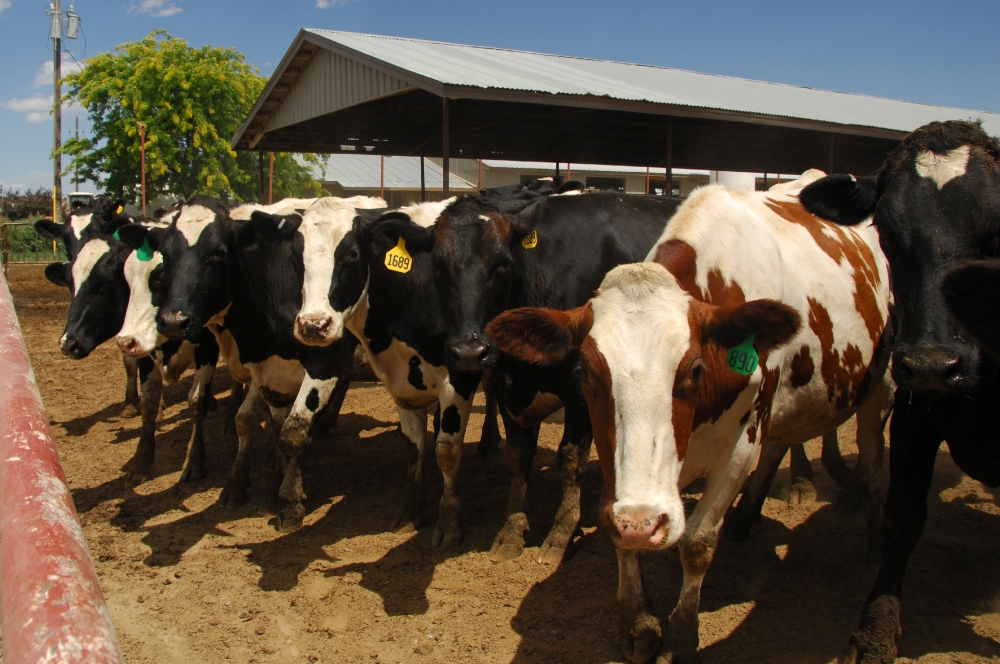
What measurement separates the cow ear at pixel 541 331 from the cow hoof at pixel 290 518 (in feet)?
9.71

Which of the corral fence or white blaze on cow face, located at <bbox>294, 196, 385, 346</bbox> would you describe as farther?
the corral fence

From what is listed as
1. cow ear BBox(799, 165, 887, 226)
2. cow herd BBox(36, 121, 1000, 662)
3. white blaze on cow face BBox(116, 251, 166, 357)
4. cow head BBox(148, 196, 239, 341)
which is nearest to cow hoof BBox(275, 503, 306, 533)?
cow herd BBox(36, 121, 1000, 662)

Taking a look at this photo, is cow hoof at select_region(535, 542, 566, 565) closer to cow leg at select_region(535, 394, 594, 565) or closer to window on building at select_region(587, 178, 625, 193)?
cow leg at select_region(535, 394, 594, 565)

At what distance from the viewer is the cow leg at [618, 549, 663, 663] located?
343 centimetres

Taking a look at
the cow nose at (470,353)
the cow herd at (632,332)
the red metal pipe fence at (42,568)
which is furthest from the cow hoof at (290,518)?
the red metal pipe fence at (42,568)

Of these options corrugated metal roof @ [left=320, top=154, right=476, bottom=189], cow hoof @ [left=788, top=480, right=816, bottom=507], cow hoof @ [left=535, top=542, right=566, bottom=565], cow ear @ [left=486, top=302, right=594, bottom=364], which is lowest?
cow hoof @ [left=535, top=542, right=566, bottom=565]

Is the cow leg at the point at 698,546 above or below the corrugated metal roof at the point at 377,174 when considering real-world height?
below

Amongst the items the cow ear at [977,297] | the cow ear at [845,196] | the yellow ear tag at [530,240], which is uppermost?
the cow ear at [845,196]

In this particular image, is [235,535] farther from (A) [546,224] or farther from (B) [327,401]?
(A) [546,224]

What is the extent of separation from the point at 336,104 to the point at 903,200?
32.6ft

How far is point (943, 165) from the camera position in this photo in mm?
3133

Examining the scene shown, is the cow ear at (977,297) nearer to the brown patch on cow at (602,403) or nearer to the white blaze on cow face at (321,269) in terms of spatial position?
the brown patch on cow at (602,403)

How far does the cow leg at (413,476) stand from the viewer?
17.3ft

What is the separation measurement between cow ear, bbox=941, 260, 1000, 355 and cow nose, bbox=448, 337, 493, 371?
2.30 metres
